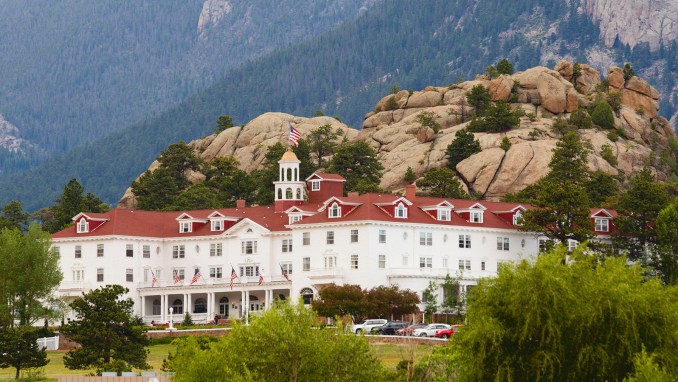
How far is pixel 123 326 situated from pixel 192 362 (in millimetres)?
30570

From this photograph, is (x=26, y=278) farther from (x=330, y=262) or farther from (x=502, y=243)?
(x=502, y=243)

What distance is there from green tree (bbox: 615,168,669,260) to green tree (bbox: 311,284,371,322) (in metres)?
29.5

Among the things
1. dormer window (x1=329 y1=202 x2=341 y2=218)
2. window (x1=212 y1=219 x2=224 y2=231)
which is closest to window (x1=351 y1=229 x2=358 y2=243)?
dormer window (x1=329 y1=202 x2=341 y2=218)

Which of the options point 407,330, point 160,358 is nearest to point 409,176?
point 407,330

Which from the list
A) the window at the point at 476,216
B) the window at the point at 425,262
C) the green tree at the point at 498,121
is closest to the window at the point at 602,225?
the window at the point at 476,216

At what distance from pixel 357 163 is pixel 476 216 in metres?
40.7

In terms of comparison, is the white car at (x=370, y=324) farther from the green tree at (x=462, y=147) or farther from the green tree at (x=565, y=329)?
the green tree at (x=462, y=147)

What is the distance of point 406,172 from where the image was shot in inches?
7525

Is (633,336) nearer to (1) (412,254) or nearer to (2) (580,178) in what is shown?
(1) (412,254)

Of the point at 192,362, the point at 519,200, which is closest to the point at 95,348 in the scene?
the point at 192,362

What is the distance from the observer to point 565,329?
227ft

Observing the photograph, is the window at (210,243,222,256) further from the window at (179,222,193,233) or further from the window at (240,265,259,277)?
the window at (179,222,193,233)

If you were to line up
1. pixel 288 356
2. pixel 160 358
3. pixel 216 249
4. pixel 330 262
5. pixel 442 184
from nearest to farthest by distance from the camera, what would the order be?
pixel 288 356 < pixel 160 358 < pixel 330 262 < pixel 216 249 < pixel 442 184

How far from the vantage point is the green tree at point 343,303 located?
452ft
